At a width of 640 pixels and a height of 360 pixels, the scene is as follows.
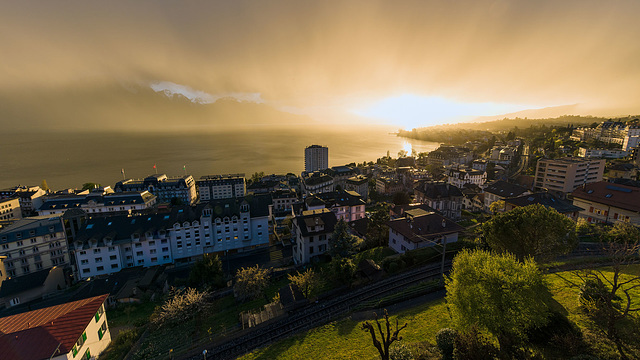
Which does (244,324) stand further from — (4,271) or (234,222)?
(4,271)

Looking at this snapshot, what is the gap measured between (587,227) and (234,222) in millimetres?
72030

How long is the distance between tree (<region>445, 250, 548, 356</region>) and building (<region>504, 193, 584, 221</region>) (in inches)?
1918

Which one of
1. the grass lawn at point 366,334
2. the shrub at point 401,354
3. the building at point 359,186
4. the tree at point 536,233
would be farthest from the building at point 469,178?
the shrub at point 401,354

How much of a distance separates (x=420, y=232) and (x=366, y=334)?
973 inches

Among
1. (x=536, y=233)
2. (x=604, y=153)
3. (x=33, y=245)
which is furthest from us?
(x=604, y=153)

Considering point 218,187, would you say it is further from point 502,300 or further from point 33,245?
point 502,300

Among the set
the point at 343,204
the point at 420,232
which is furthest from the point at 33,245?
the point at 420,232

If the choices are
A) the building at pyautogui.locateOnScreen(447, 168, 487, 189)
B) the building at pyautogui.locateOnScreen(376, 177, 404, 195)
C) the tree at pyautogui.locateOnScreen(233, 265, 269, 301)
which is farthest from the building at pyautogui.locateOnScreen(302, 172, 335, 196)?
the tree at pyautogui.locateOnScreen(233, 265, 269, 301)

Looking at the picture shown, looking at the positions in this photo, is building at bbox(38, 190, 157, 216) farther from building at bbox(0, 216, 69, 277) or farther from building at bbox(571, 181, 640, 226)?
building at bbox(571, 181, 640, 226)

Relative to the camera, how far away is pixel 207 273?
158 ft

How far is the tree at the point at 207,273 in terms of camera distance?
158 ft

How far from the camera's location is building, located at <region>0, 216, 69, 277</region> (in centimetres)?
5872

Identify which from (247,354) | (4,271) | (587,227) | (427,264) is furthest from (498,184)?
(4,271)

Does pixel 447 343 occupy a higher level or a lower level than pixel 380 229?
higher
